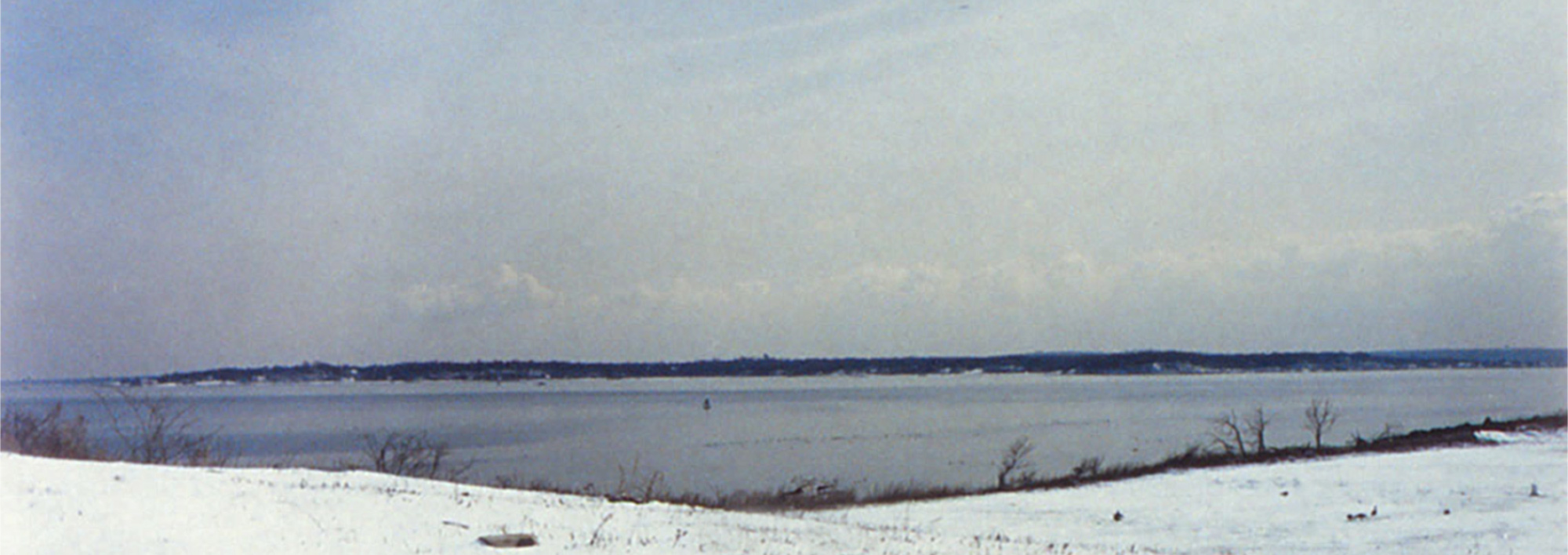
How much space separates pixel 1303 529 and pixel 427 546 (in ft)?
50.3

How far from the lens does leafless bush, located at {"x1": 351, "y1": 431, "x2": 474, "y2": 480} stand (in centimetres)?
2838

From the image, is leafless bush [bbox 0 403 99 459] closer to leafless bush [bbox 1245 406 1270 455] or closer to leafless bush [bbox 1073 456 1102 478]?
leafless bush [bbox 1073 456 1102 478]

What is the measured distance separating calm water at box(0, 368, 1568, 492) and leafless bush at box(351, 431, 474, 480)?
125 cm

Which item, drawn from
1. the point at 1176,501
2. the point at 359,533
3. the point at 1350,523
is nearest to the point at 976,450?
the point at 1176,501

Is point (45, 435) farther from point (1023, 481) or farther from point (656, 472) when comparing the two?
point (1023, 481)

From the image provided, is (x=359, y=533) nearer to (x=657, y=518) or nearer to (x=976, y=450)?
(x=657, y=518)

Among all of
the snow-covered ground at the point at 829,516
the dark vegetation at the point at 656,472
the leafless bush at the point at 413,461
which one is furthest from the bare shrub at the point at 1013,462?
the leafless bush at the point at 413,461

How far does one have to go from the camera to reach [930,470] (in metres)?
45.5

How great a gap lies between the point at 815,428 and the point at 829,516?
5385 cm

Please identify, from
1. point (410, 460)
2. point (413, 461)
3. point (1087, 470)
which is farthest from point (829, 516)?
point (410, 460)

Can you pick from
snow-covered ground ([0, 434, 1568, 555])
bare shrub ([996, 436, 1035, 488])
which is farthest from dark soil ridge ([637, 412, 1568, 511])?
bare shrub ([996, 436, 1035, 488])

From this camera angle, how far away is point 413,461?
116ft

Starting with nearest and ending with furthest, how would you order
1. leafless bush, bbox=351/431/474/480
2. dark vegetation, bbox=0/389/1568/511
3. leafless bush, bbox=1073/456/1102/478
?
dark vegetation, bbox=0/389/1568/511
leafless bush, bbox=351/431/474/480
leafless bush, bbox=1073/456/1102/478

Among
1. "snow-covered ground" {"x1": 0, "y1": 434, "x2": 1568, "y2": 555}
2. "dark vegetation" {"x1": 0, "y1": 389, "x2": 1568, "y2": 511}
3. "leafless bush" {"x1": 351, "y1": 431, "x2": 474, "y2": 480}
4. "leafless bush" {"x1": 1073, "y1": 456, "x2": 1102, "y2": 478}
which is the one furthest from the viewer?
"leafless bush" {"x1": 1073, "y1": 456, "x2": 1102, "y2": 478}
